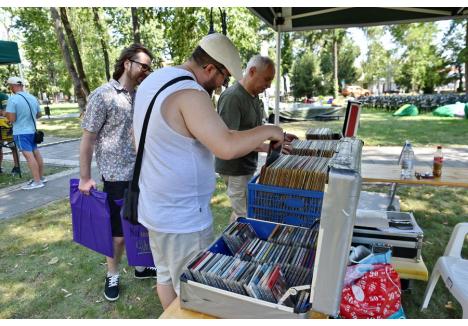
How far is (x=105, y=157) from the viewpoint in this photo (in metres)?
2.39

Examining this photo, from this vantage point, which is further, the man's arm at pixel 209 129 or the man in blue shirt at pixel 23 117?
the man in blue shirt at pixel 23 117

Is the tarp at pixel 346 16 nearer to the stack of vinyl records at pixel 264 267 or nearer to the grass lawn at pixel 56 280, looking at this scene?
the grass lawn at pixel 56 280

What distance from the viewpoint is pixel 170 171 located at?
1.48 m

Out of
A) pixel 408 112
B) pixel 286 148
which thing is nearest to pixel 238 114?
pixel 286 148

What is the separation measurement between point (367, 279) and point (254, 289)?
0.78 meters

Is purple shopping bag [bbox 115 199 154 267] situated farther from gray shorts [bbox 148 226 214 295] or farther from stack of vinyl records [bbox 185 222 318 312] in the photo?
stack of vinyl records [bbox 185 222 318 312]

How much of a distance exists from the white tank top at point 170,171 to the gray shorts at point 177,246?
4cm

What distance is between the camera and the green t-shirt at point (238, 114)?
286 centimetres

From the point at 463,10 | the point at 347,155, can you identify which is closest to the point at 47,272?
the point at 347,155

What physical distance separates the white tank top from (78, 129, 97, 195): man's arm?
921 millimetres

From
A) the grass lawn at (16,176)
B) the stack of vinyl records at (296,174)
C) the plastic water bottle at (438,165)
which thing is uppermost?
the stack of vinyl records at (296,174)

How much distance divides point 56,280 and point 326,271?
9.43 ft

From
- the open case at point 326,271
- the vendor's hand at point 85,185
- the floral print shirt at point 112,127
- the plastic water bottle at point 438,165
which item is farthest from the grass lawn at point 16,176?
the plastic water bottle at point 438,165
